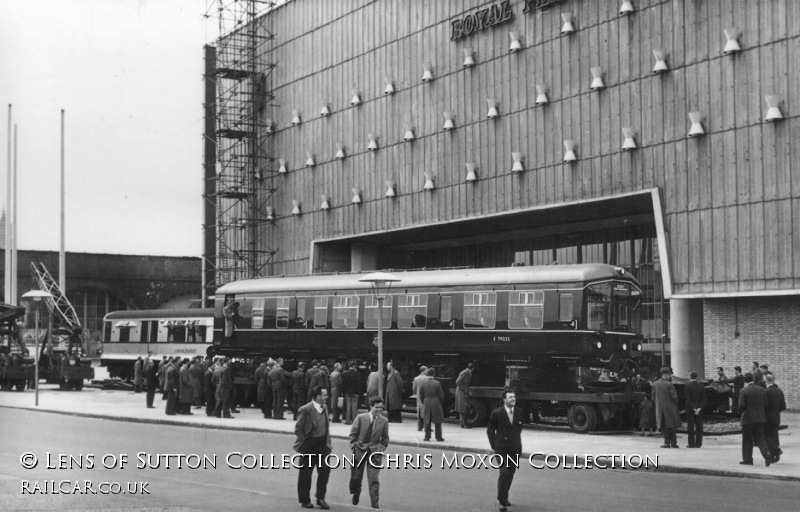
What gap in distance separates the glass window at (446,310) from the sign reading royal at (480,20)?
15.4 meters

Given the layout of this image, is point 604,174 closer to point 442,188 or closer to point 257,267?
point 442,188

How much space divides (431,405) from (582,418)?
4.42m

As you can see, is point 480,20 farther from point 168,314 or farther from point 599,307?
point 168,314

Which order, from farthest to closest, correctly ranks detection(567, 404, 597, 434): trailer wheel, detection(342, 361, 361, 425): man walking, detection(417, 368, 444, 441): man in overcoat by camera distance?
1. detection(342, 361, 361, 425): man walking
2. detection(567, 404, 597, 434): trailer wheel
3. detection(417, 368, 444, 441): man in overcoat

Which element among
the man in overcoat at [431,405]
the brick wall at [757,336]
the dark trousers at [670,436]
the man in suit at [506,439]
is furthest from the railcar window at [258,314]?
the man in suit at [506,439]

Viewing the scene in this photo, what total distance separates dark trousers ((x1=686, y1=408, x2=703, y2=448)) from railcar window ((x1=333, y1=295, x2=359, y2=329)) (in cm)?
1310

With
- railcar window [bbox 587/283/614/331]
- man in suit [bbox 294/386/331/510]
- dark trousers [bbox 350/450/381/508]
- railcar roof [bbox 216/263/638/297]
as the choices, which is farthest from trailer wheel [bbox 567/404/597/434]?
man in suit [bbox 294/386/331/510]

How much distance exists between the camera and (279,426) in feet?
91.4

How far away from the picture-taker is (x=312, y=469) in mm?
14039

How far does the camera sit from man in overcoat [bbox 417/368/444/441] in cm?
2353

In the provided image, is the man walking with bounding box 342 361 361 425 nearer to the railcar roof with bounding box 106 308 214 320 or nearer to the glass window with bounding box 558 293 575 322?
the glass window with bounding box 558 293 575 322

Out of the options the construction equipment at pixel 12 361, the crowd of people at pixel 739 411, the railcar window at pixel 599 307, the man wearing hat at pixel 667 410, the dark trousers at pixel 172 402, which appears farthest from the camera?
the construction equipment at pixel 12 361

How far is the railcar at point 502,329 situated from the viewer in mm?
27359

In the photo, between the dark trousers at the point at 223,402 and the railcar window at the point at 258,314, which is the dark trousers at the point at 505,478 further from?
the railcar window at the point at 258,314
